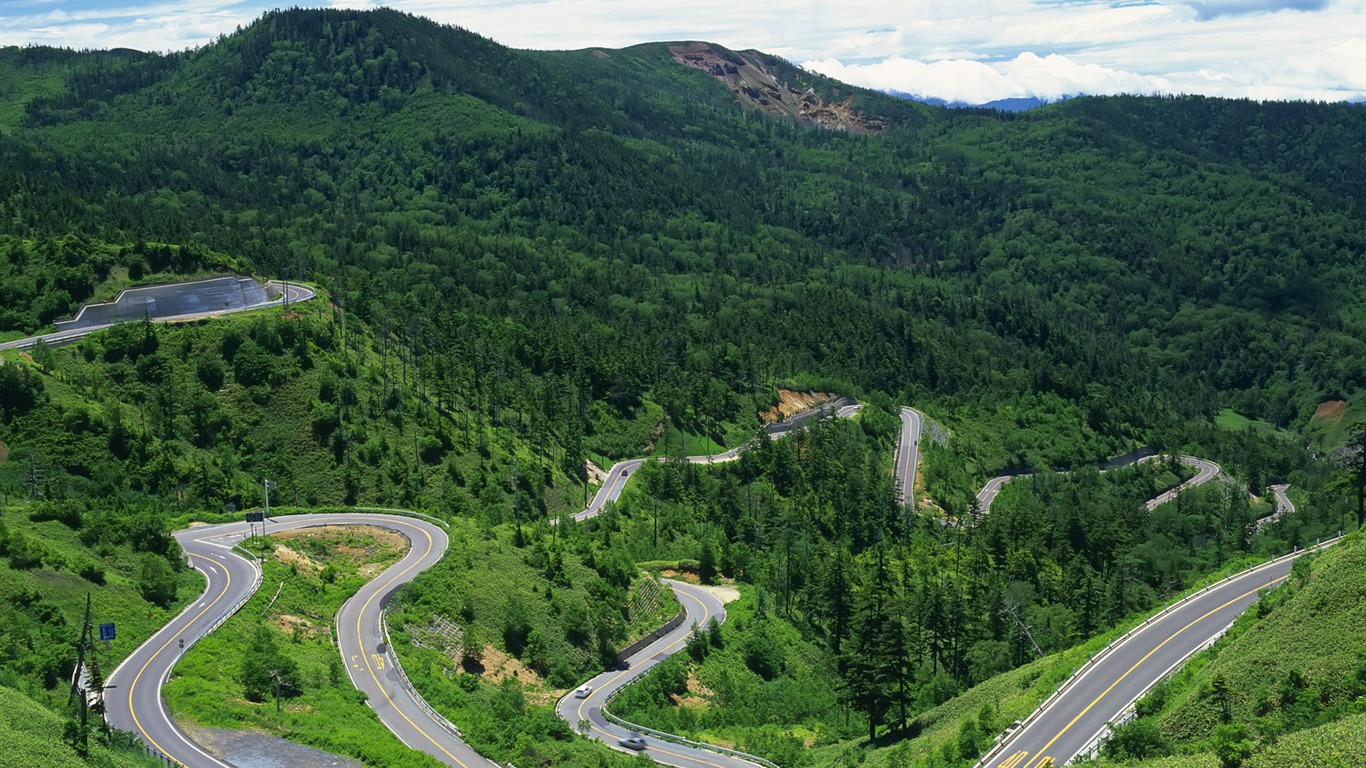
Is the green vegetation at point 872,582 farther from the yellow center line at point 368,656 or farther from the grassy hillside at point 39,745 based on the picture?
the grassy hillside at point 39,745

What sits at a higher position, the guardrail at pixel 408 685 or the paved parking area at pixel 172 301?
the paved parking area at pixel 172 301

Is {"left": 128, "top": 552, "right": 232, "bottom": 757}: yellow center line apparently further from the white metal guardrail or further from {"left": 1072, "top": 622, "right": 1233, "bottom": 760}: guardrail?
{"left": 1072, "top": 622, "right": 1233, "bottom": 760}: guardrail

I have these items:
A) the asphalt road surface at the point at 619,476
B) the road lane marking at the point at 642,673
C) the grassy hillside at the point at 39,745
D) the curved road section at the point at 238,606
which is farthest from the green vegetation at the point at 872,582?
the grassy hillside at the point at 39,745

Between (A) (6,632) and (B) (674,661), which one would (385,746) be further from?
(B) (674,661)

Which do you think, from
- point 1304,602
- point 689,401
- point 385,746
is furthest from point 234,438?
point 1304,602

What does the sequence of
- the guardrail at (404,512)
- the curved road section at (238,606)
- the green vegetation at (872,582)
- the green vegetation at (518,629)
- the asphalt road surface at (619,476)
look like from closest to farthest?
the curved road section at (238,606) → the green vegetation at (518,629) → the green vegetation at (872,582) → the guardrail at (404,512) → the asphalt road surface at (619,476)
